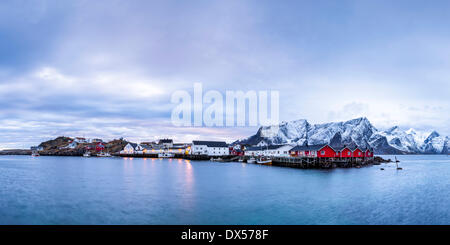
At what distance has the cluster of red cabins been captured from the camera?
2633 inches

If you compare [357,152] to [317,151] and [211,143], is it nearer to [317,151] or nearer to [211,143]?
[317,151]

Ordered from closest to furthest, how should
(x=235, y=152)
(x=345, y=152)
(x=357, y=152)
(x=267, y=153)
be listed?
1. (x=345, y=152)
2. (x=357, y=152)
3. (x=267, y=153)
4. (x=235, y=152)

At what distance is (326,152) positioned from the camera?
223 feet

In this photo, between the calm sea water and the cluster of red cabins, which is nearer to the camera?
the calm sea water

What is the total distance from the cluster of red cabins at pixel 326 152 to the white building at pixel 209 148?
4287 cm

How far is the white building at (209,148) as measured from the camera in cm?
11169

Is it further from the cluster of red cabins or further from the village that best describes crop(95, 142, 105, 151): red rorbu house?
the cluster of red cabins

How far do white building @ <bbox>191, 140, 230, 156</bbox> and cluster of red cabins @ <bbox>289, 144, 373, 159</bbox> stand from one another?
141 ft

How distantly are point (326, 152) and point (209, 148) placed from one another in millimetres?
55684

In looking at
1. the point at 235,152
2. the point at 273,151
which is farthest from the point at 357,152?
the point at 235,152

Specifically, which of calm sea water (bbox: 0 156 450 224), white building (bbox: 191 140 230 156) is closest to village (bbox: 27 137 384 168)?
white building (bbox: 191 140 230 156)

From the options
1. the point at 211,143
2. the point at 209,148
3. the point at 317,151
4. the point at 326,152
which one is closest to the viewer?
the point at 317,151
